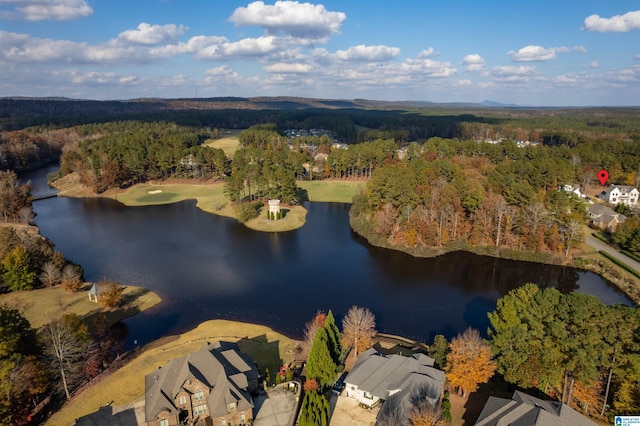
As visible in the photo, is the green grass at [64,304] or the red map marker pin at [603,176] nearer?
the green grass at [64,304]

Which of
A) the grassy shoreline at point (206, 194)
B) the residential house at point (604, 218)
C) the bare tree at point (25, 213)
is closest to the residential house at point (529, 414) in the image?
the grassy shoreline at point (206, 194)

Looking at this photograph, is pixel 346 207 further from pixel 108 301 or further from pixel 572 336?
pixel 572 336

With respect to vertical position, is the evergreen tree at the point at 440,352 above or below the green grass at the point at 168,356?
above

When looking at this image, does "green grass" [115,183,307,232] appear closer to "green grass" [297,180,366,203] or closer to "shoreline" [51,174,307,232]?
"shoreline" [51,174,307,232]

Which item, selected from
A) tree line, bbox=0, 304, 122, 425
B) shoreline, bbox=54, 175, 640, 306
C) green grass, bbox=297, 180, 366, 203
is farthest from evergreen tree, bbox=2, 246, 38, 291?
green grass, bbox=297, 180, 366, 203

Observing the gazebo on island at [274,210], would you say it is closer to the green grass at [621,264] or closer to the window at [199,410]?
the window at [199,410]

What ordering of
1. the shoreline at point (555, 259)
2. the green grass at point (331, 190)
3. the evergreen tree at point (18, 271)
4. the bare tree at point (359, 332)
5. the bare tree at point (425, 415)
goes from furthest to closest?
the green grass at point (331, 190)
the shoreline at point (555, 259)
the evergreen tree at point (18, 271)
the bare tree at point (359, 332)
the bare tree at point (425, 415)
